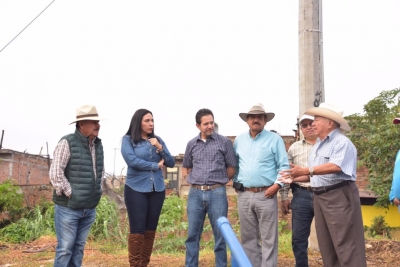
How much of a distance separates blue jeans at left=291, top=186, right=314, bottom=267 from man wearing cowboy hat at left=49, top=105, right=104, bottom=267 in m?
2.16

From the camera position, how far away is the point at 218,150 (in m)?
Answer: 5.14

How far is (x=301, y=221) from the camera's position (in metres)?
4.99

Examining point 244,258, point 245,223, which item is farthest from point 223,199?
point 244,258

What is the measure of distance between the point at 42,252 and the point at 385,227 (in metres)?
10.1

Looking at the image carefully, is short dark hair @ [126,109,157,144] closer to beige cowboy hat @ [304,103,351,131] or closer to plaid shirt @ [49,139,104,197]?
plaid shirt @ [49,139,104,197]

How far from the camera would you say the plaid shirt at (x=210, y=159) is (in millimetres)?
5066

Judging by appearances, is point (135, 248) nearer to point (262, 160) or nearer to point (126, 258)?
point (262, 160)

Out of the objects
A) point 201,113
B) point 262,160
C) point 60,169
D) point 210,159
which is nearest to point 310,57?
point 201,113

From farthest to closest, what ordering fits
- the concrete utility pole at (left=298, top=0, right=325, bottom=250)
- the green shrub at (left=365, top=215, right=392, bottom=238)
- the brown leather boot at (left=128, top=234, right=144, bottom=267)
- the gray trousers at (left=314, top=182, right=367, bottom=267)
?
1. the green shrub at (left=365, top=215, right=392, bottom=238)
2. the concrete utility pole at (left=298, top=0, right=325, bottom=250)
3. the brown leather boot at (left=128, top=234, right=144, bottom=267)
4. the gray trousers at (left=314, top=182, right=367, bottom=267)

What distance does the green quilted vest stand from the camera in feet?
14.6

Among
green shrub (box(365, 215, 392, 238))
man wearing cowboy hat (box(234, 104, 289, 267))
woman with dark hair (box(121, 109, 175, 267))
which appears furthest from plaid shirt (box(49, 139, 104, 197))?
green shrub (box(365, 215, 392, 238))

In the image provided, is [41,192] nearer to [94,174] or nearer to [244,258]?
[94,174]

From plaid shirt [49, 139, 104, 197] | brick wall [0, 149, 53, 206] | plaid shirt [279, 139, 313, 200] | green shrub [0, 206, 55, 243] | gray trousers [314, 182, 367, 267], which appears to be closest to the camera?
gray trousers [314, 182, 367, 267]

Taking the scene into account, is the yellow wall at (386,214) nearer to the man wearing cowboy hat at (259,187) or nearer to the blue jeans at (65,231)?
the man wearing cowboy hat at (259,187)
